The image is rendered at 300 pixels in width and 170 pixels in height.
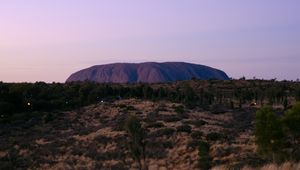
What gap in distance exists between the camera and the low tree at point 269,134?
A: 26000mm

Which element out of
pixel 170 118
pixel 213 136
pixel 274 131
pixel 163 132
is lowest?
pixel 163 132

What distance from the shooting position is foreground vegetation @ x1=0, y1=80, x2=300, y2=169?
2747 centimetres

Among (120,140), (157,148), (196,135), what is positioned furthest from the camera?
(120,140)

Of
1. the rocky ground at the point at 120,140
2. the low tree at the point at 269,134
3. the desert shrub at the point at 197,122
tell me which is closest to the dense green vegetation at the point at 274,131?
the low tree at the point at 269,134

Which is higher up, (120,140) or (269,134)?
(269,134)

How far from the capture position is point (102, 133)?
1992 inches

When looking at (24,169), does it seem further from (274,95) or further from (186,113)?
(274,95)

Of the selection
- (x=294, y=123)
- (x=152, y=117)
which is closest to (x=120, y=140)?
(x=152, y=117)

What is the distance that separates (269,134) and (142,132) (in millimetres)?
8420

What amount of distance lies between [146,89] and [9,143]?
43452mm

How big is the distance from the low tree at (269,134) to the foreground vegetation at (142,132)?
5 cm

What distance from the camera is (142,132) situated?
31359mm

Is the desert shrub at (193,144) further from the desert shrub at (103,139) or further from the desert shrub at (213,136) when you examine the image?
the desert shrub at (103,139)

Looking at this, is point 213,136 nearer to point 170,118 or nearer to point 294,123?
point 170,118
